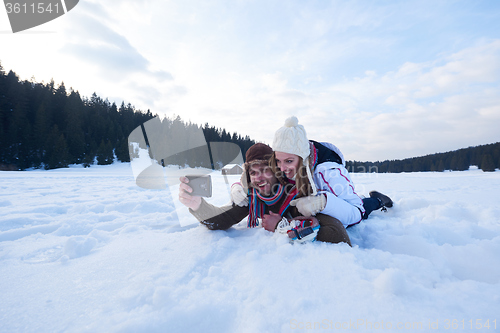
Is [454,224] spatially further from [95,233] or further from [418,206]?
[95,233]

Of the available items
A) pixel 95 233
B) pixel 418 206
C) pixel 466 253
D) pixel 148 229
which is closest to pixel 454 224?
pixel 466 253

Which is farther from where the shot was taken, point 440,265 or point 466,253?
point 466,253

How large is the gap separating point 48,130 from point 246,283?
38.0 metres

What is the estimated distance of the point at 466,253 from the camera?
1.75 meters

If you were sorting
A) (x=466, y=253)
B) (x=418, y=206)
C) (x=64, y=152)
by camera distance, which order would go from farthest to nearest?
1. (x=64, y=152)
2. (x=418, y=206)
3. (x=466, y=253)

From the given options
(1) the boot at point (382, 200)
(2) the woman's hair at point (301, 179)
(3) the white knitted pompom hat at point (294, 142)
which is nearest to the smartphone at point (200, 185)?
(2) the woman's hair at point (301, 179)

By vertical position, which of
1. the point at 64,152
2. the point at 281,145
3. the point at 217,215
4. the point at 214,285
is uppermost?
the point at 64,152

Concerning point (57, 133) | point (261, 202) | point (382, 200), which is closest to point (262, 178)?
point (261, 202)

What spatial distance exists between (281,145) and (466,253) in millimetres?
1831

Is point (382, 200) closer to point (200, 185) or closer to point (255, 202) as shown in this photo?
point (255, 202)

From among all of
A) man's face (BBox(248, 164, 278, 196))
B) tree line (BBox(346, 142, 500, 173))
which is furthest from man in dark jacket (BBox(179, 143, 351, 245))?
tree line (BBox(346, 142, 500, 173))

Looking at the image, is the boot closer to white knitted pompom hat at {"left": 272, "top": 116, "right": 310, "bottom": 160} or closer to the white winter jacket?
the white winter jacket

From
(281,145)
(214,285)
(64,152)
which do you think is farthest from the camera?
(64,152)

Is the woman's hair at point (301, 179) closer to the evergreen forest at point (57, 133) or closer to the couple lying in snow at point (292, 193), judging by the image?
the couple lying in snow at point (292, 193)
